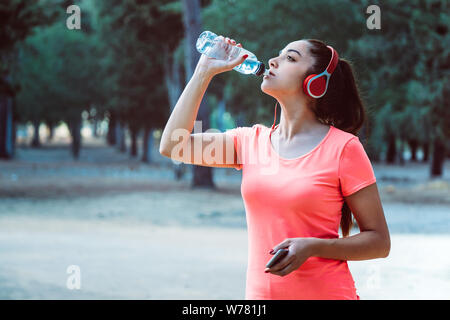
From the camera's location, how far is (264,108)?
2684 cm

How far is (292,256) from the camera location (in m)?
2.31

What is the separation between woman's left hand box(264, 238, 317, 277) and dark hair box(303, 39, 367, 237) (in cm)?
47

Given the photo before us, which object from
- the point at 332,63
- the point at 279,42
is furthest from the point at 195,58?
the point at 332,63

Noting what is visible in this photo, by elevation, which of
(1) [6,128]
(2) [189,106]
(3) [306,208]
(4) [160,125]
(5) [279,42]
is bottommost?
(1) [6,128]

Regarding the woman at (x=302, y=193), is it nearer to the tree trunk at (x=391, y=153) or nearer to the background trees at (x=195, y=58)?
the background trees at (x=195, y=58)

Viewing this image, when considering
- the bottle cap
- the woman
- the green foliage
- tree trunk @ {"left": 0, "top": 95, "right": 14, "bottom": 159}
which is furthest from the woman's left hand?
tree trunk @ {"left": 0, "top": 95, "right": 14, "bottom": 159}

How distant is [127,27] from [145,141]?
13313 mm

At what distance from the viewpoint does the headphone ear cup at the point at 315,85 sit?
2713 mm

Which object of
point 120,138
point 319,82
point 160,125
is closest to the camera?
point 319,82

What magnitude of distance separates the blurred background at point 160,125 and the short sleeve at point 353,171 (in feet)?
1.77

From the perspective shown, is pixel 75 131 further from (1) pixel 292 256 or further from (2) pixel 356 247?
(1) pixel 292 256

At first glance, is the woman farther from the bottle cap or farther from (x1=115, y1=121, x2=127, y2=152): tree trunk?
(x1=115, y1=121, x2=127, y2=152): tree trunk

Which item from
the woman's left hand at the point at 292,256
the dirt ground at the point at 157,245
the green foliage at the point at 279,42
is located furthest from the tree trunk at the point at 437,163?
the woman's left hand at the point at 292,256

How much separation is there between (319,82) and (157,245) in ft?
30.2
